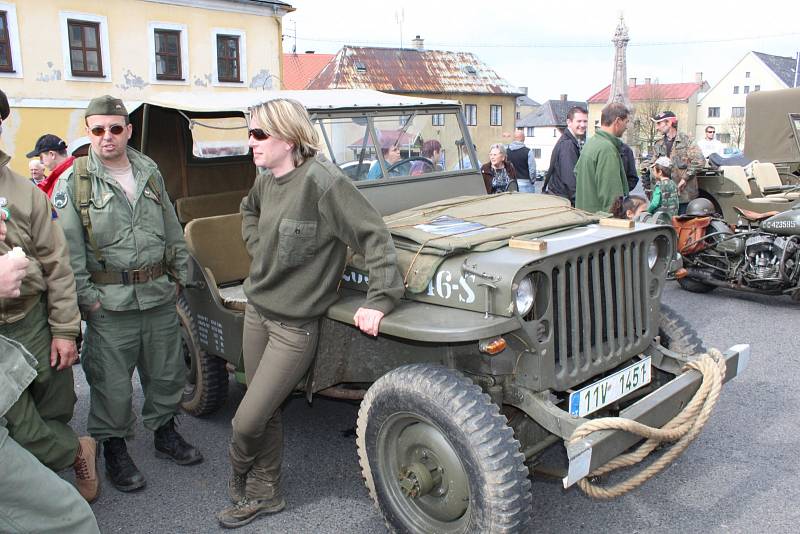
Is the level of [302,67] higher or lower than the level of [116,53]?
higher

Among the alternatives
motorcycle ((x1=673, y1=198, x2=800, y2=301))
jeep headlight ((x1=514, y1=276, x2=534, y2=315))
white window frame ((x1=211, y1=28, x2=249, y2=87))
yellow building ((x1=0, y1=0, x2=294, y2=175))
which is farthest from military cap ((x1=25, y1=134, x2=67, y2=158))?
white window frame ((x1=211, y1=28, x2=249, y2=87))

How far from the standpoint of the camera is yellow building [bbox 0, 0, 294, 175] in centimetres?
1816

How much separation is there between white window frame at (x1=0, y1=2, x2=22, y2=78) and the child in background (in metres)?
16.6

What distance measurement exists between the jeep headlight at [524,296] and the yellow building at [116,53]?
15331 millimetres

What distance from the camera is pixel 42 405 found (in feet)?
10.5

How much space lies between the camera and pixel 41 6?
1822cm

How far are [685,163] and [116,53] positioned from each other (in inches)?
649

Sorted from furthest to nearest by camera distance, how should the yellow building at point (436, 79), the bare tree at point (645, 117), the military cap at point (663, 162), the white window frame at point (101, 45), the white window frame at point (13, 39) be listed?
1. the bare tree at point (645, 117)
2. the yellow building at point (436, 79)
3. the white window frame at point (101, 45)
4. the white window frame at point (13, 39)
5. the military cap at point (663, 162)

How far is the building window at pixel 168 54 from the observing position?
20.4m

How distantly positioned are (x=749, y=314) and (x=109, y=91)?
1830 centimetres

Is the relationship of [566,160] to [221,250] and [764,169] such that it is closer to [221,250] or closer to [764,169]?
[221,250]

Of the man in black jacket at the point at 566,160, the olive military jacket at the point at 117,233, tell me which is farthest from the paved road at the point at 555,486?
the man in black jacket at the point at 566,160

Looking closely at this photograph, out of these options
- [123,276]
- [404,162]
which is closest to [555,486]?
[404,162]

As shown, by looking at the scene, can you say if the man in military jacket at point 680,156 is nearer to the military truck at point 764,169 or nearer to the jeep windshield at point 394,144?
the military truck at point 764,169
